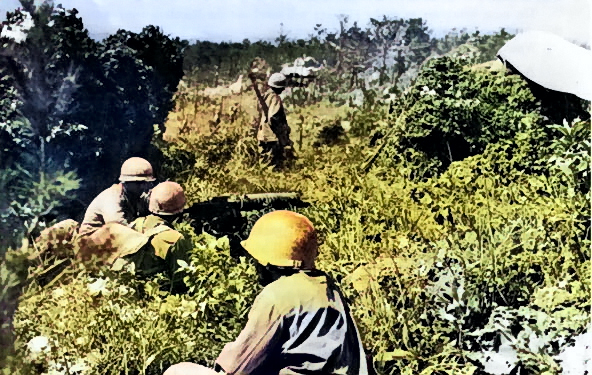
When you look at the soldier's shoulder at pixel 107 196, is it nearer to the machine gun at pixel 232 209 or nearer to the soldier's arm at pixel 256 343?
the machine gun at pixel 232 209

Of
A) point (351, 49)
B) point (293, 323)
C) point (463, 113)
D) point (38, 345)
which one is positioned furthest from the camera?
point (463, 113)

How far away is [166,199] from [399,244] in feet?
2.33

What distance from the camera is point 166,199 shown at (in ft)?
8.47

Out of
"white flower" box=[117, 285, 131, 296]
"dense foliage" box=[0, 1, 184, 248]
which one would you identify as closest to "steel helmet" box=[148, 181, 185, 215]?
"dense foliage" box=[0, 1, 184, 248]

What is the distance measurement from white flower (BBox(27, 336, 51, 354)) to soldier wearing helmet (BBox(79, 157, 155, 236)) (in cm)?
32

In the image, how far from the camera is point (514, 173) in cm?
268

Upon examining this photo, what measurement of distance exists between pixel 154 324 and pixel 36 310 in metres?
0.34

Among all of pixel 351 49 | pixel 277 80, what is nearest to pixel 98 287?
pixel 277 80

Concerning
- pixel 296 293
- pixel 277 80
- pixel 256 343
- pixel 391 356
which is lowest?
pixel 391 356

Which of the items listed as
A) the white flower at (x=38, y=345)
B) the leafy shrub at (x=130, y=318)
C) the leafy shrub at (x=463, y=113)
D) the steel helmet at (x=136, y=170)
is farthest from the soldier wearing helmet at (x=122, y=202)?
the leafy shrub at (x=463, y=113)

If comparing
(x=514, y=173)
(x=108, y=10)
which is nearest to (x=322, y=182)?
(x=514, y=173)

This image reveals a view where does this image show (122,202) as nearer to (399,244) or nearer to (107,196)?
(107,196)

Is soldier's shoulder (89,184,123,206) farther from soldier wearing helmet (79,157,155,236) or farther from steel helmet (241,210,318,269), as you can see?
steel helmet (241,210,318,269)

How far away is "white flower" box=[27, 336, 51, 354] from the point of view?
2.49 metres
